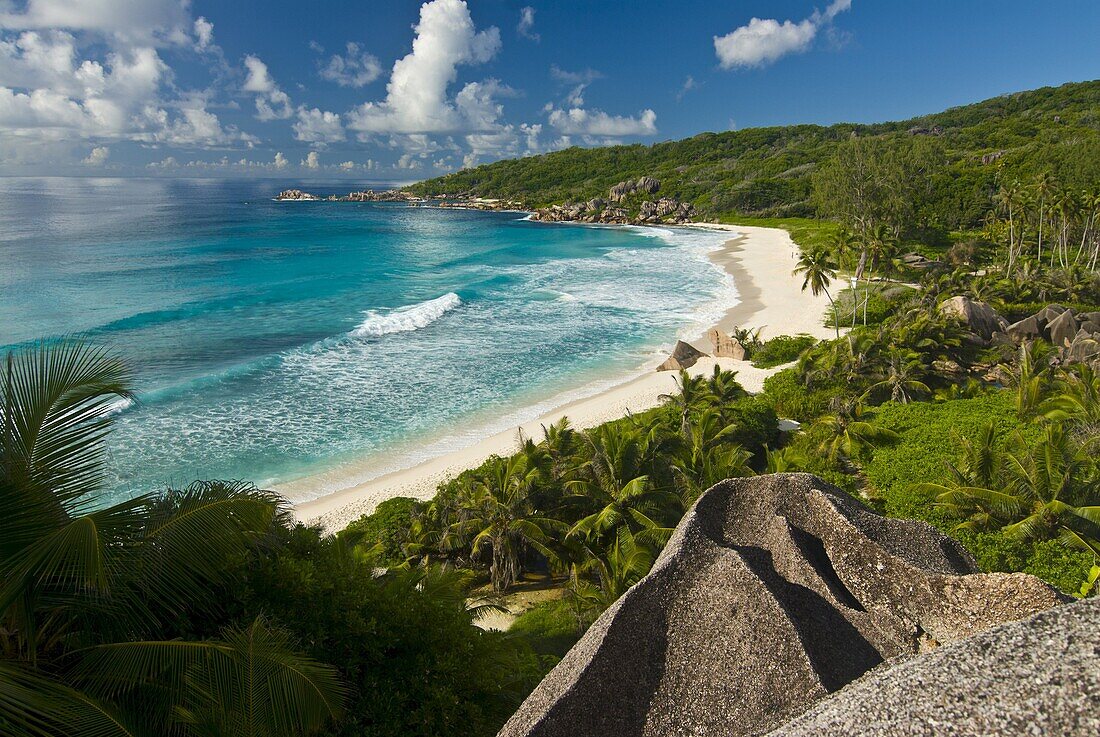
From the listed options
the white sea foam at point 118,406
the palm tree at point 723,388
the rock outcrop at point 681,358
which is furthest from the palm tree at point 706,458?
the white sea foam at point 118,406

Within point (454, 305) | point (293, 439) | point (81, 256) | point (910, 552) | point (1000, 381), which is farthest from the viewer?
point (81, 256)

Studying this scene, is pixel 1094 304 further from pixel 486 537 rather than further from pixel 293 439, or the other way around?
pixel 293 439

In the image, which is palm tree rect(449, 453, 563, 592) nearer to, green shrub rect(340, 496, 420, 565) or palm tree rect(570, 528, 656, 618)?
palm tree rect(570, 528, 656, 618)

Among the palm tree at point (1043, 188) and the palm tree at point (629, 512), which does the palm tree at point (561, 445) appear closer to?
the palm tree at point (629, 512)

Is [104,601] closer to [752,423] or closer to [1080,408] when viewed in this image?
[752,423]

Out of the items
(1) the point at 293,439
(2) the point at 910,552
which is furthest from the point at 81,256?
(2) the point at 910,552

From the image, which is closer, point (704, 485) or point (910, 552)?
point (910, 552)

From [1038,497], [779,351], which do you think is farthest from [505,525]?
[779,351]

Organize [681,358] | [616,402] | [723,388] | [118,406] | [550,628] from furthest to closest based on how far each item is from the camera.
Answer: [681,358] → [118,406] → [616,402] → [723,388] → [550,628]
